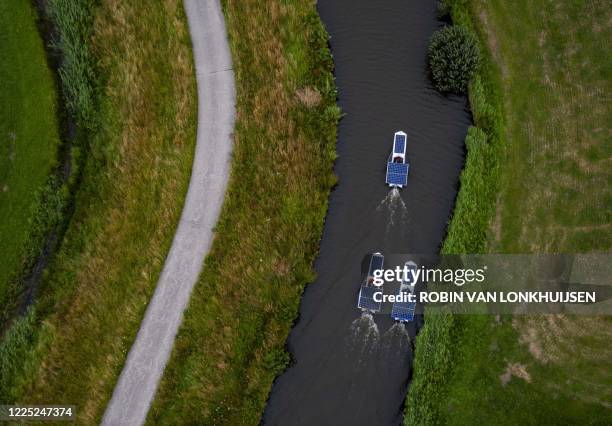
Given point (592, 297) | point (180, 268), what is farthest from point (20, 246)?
point (592, 297)

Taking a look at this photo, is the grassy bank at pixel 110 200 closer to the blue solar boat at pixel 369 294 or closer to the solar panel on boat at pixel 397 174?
the blue solar boat at pixel 369 294

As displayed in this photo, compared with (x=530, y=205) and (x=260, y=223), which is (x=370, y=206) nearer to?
(x=260, y=223)

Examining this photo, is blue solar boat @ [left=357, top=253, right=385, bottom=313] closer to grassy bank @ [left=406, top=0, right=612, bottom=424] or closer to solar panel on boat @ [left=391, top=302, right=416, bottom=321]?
solar panel on boat @ [left=391, top=302, right=416, bottom=321]

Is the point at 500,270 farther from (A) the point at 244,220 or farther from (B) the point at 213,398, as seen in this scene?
(B) the point at 213,398

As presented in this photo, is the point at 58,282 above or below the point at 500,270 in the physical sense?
below

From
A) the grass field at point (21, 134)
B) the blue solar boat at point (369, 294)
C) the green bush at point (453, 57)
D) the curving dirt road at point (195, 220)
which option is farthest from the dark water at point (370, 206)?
the grass field at point (21, 134)

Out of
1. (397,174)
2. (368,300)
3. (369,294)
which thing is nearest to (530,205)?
(397,174)

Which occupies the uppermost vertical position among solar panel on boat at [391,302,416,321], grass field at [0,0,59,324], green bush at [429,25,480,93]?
green bush at [429,25,480,93]

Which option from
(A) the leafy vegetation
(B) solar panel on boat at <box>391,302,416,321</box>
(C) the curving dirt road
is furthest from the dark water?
(A) the leafy vegetation
